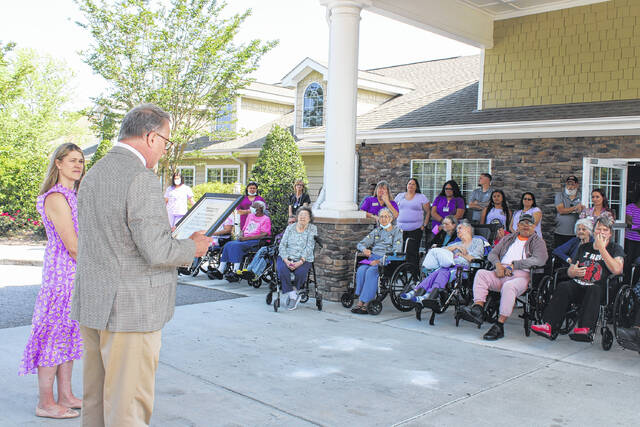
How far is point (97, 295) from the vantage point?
2498 millimetres

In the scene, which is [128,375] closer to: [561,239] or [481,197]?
[561,239]

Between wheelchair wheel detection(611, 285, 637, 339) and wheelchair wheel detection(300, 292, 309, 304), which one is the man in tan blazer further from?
wheelchair wheel detection(300, 292, 309, 304)

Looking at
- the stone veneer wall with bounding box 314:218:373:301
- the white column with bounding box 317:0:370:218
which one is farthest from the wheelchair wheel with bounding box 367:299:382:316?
the white column with bounding box 317:0:370:218

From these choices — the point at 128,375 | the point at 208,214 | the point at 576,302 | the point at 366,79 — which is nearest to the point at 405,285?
the point at 576,302

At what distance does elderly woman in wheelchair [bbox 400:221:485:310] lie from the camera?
6.43 metres

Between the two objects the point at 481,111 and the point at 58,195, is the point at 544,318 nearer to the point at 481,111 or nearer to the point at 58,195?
the point at 58,195

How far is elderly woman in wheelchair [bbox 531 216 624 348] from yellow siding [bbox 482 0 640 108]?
16.0 feet

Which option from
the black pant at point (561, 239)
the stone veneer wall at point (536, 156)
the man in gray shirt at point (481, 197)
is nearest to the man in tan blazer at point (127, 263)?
the black pant at point (561, 239)

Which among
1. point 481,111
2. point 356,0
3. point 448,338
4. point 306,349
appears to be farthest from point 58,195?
point 481,111

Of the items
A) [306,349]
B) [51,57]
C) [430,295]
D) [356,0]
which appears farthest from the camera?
[51,57]

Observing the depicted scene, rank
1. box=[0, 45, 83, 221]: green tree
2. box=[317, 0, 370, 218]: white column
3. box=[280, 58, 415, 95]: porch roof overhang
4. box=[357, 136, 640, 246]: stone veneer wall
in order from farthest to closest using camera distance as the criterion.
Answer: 1. box=[0, 45, 83, 221]: green tree
2. box=[280, 58, 415, 95]: porch roof overhang
3. box=[357, 136, 640, 246]: stone veneer wall
4. box=[317, 0, 370, 218]: white column

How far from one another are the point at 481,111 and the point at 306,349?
24.0 ft

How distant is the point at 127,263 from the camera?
2.47m

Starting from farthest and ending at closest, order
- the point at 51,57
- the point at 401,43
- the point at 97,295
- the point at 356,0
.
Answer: the point at 51,57 → the point at 401,43 → the point at 356,0 → the point at 97,295
